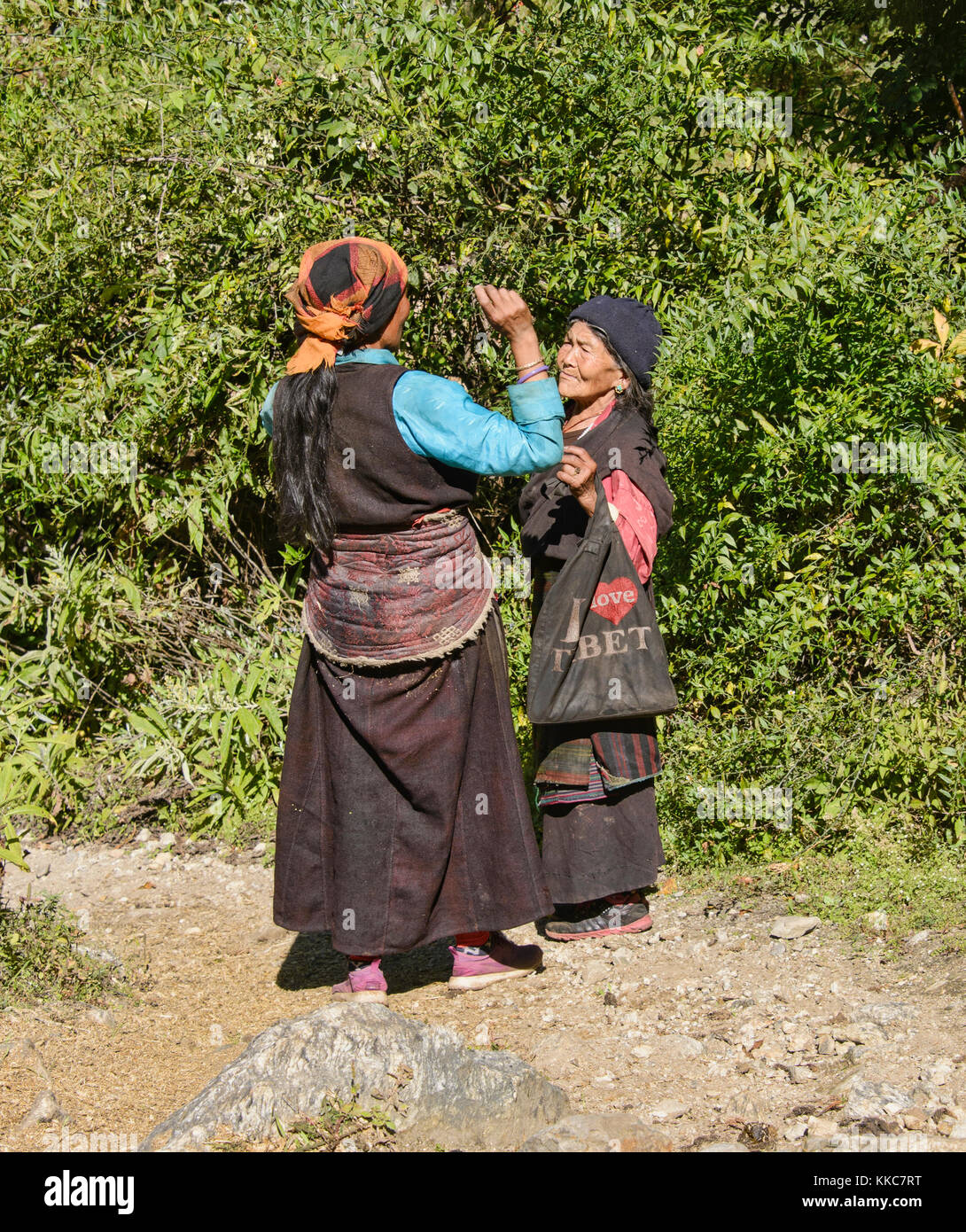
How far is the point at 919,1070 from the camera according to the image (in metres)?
3.01

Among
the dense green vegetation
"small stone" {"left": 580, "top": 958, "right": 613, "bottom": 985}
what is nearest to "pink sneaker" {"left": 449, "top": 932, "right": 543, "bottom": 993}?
"small stone" {"left": 580, "top": 958, "right": 613, "bottom": 985}

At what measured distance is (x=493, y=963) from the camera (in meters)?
3.87

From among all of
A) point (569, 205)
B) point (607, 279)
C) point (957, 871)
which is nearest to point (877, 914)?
point (957, 871)

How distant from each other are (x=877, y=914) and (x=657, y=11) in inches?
135

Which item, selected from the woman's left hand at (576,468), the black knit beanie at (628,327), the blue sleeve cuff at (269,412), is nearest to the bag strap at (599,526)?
the woman's left hand at (576,468)

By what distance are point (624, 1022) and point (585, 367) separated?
1.96 meters

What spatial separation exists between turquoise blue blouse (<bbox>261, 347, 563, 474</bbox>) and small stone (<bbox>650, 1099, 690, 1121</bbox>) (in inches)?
64.3

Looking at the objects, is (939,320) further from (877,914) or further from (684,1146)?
(684,1146)

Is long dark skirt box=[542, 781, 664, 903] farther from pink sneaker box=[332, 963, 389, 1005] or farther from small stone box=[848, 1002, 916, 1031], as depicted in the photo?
small stone box=[848, 1002, 916, 1031]

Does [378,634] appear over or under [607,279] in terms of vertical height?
under

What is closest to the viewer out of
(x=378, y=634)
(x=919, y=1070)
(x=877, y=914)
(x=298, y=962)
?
(x=919, y=1070)

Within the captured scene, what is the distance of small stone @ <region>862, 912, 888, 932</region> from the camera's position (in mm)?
3891

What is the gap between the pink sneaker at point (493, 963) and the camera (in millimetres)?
3830

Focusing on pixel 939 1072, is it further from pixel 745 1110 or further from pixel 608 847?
pixel 608 847
